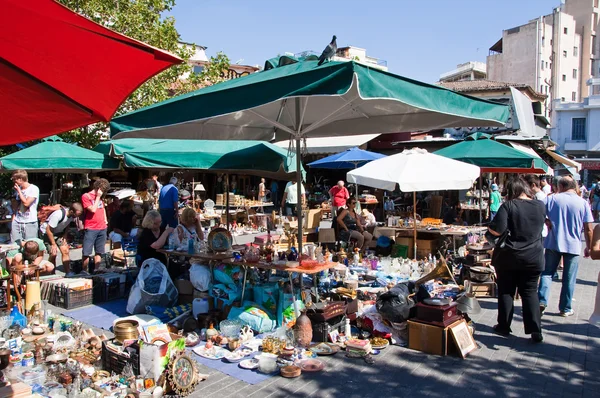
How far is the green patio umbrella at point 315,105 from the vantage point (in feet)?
12.0

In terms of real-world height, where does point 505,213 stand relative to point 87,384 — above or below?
above

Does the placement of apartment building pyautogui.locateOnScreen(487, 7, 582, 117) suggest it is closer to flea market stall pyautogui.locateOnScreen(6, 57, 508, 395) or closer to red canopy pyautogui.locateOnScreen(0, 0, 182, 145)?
flea market stall pyautogui.locateOnScreen(6, 57, 508, 395)

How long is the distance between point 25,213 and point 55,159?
2500mm

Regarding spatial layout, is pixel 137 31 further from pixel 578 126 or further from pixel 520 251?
pixel 578 126

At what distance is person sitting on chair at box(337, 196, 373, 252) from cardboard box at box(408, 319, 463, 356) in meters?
4.55

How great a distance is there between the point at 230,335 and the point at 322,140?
14591 millimetres

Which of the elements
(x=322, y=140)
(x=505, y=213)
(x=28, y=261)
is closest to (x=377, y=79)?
(x=505, y=213)

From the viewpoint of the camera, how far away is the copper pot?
4824 mm

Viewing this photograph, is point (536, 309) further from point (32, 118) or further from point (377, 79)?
point (32, 118)

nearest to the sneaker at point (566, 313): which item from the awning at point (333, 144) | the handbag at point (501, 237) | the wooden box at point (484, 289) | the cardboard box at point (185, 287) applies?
the wooden box at point (484, 289)

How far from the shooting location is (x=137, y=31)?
1438 centimetres

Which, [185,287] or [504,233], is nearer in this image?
[504,233]

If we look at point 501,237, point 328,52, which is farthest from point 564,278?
point 328,52

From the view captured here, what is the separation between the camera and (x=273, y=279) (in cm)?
608
